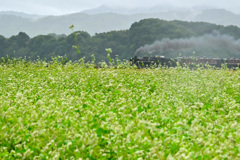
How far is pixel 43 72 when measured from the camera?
685 inches

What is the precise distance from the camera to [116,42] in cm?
10081

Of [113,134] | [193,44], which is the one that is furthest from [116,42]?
[113,134]

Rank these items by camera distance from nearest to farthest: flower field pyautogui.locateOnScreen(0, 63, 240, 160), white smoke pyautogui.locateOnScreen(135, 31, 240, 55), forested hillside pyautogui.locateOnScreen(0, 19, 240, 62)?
1. flower field pyautogui.locateOnScreen(0, 63, 240, 160)
2. white smoke pyautogui.locateOnScreen(135, 31, 240, 55)
3. forested hillside pyautogui.locateOnScreen(0, 19, 240, 62)

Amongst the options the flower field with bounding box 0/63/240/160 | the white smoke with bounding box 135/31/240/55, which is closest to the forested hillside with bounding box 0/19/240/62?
the white smoke with bounding box 135/31/240/55

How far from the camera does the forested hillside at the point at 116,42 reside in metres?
91.4

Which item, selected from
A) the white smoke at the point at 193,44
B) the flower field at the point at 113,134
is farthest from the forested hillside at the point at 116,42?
the flower field at the point at 113,134

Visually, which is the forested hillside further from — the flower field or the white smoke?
the flower field

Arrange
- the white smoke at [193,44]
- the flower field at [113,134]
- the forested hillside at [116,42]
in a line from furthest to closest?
the forested hillside at [116,42] < the white smoke at [193,44] < the flower field at [113,134]

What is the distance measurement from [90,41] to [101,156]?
304ft

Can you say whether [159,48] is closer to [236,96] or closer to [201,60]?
[201,60]

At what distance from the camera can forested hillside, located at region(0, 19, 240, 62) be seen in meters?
91.4

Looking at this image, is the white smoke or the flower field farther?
the white smoke

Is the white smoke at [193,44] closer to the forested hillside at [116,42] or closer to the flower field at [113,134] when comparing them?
the forested hillside at [116,42]

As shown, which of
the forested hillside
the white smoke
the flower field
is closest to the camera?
the flower field
